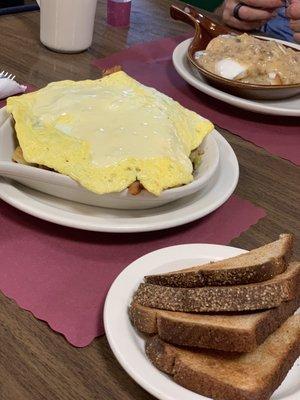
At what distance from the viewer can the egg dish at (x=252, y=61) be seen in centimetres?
135

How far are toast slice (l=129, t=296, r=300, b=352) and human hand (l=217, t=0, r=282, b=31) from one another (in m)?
1.30

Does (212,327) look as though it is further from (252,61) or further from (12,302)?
(252,61)

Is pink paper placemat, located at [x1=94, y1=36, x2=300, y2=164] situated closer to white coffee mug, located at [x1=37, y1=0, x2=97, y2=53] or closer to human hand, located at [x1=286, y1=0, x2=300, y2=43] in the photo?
white coffee mug, located at [x1=37, y1=0, x2=97, y2=53]

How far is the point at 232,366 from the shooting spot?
0.61m

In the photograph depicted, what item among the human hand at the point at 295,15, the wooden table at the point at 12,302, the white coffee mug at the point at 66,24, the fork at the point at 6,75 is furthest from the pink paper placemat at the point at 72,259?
the human hand at the point at 295,15

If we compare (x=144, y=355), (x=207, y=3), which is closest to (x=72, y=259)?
(x=144, y=355)

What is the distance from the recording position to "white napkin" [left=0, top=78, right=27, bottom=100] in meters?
1.18

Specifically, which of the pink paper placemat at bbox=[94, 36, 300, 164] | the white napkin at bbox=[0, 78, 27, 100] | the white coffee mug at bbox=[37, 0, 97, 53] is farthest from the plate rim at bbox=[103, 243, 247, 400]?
the white coffee mug at bbox=[37, 0, 97, 53]

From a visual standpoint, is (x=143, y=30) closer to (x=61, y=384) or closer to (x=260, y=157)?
(x=260, y=157)

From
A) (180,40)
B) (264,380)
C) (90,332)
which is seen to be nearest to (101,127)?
(90,332)

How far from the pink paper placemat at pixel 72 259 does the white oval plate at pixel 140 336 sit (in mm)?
45

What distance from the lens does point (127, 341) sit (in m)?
0.64

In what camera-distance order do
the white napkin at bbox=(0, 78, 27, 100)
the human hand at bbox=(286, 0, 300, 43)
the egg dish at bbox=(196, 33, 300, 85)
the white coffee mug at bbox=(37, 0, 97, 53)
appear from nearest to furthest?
the white napkin at bbox=(0, 78, 27, 100)
the egg dish at bbox=(196, 33, 300, 85)
the white coffee mug at bbox=(37, 0, 97, 53)
the human hand at bbox=(286, 0, 300, 43)

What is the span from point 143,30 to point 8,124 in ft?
2.92
